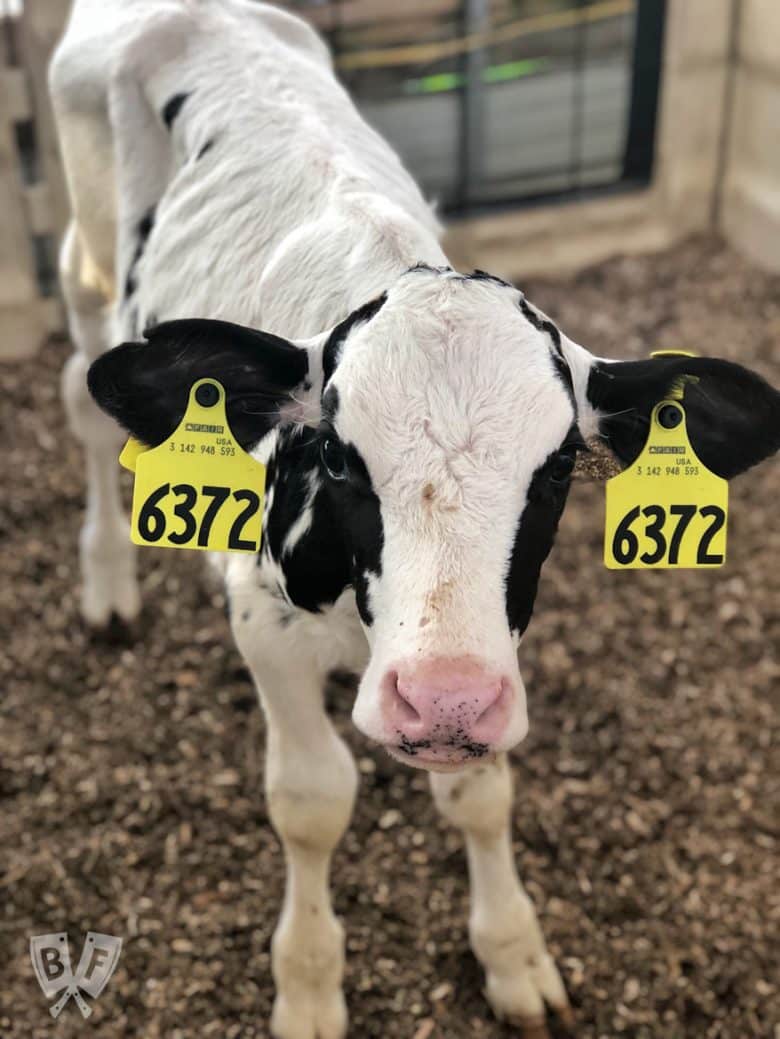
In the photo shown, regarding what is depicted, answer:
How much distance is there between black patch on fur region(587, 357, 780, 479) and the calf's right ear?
1.66 ft

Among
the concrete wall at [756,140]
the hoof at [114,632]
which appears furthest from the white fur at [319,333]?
the concrete wall at [756,140]

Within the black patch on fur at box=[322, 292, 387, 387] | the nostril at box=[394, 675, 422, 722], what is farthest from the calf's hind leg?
the nostril at box=[394, 675, 422, 722]

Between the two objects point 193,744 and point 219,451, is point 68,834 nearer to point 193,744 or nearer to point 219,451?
point 193,744

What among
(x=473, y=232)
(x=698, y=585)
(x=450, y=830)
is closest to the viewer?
(x=450, y=830)

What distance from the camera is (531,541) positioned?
66.9 inches

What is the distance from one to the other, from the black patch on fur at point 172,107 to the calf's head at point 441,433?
3.55 ft

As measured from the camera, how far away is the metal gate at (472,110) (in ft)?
18.8

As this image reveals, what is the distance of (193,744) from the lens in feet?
10.7

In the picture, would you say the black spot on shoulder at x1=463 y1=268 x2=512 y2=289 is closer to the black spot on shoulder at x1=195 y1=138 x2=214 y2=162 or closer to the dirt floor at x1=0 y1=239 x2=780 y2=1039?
the black spot on shoulder at x1=195 y1=138 x2=214 y2=162

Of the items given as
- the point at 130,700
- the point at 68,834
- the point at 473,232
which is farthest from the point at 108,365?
the point at 473,232

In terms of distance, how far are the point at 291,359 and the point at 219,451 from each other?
0.68ft

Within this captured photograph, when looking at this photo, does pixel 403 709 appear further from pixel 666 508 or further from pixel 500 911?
pixel 500 911

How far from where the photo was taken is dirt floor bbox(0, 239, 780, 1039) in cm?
259

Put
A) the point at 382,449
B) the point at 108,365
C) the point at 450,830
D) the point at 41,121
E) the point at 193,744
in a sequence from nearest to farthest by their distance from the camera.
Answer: the point at 382,449, the point at 108,365, the point at 450,830, the point at 193,744, the point at 41,121
